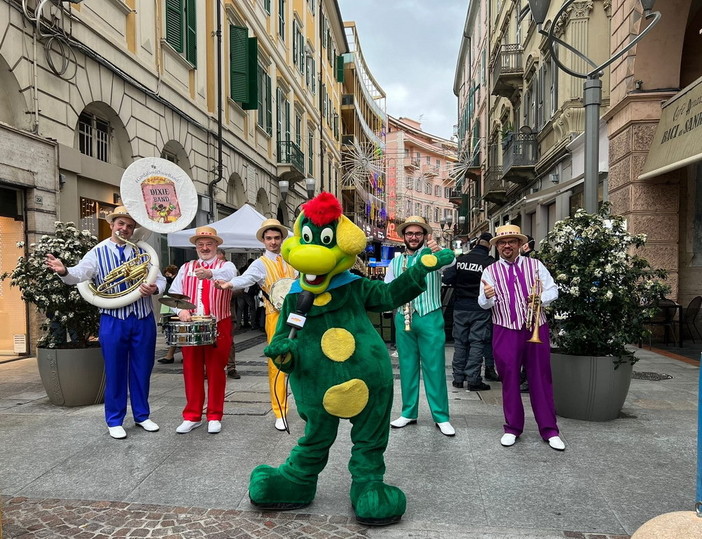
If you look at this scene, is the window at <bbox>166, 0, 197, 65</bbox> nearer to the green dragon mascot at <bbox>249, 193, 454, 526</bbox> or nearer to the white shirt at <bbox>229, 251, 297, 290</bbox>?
the white shirt at <bbox>229, 251, 297, 290</bbox>

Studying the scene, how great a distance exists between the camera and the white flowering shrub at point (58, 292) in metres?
5.28

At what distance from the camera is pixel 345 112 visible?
41125 mm

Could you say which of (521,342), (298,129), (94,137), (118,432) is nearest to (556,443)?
(521,342)

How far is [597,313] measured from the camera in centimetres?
498

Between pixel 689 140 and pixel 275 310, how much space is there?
731 centimetres

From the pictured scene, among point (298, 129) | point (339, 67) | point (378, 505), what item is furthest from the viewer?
point (339, 67)

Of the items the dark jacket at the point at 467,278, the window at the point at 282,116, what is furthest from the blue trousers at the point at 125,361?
the window at the point at 282,116

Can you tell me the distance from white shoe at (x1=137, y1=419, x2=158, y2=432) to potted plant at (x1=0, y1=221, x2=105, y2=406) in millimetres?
1018

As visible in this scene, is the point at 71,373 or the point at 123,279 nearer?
the point at 123,279

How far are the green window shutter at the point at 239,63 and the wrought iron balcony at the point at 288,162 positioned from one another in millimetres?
5369

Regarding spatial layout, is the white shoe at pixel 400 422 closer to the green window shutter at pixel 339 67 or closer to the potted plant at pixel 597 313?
the potted plant at pixel 597 313

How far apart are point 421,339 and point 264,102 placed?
1654 cm

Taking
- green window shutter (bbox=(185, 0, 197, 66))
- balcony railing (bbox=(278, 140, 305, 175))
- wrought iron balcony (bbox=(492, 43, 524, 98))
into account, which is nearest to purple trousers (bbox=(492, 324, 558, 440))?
green window shutter (bbox=(185, 0, 197, 66))

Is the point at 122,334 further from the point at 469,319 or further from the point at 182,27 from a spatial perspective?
the point at 182,27
